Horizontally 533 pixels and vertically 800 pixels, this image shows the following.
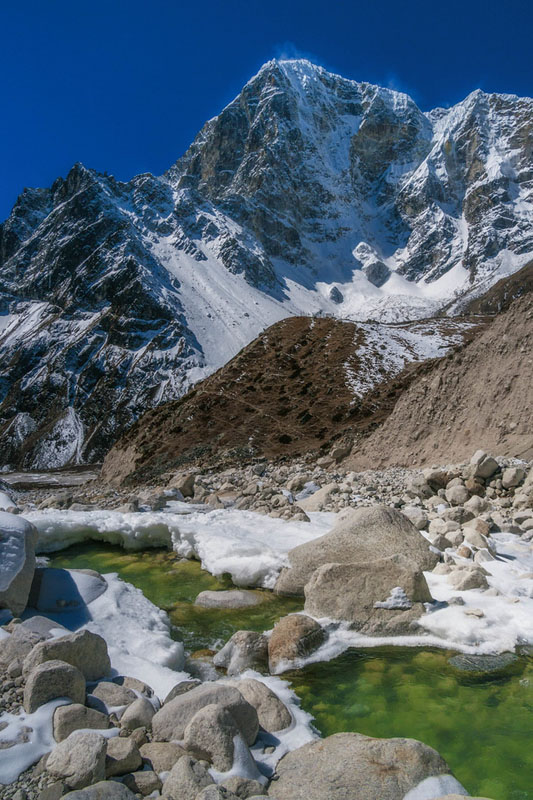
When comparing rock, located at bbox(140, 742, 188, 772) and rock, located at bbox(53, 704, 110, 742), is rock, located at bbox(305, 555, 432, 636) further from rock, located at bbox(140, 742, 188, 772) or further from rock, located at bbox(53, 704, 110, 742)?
rock, located at bbox(53, 704, 110, 742)

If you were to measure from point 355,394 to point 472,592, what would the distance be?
119 ft

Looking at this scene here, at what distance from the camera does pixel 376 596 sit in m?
9.21

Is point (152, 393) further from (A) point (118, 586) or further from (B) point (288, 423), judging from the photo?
(A) point (118, 586)

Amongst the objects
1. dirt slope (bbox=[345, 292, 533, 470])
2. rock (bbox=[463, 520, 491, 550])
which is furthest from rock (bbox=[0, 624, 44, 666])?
dirt slope (bbox=[345, 292, 533, 470])

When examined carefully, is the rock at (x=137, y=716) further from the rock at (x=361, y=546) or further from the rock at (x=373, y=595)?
the rock at (x=361, y=546)

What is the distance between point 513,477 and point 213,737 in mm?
12727

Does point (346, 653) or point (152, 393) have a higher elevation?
point (152, 393)

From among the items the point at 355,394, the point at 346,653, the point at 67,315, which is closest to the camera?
the point at 346,653

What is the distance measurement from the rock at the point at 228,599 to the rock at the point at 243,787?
239 inches

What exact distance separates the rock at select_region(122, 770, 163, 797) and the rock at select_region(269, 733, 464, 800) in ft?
3.80

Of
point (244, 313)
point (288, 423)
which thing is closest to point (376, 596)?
point (288, 423)

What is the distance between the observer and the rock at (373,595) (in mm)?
8875

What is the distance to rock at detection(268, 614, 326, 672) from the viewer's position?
8.15m

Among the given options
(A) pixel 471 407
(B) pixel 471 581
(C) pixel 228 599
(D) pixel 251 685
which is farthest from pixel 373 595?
(A) pixel 471 407
